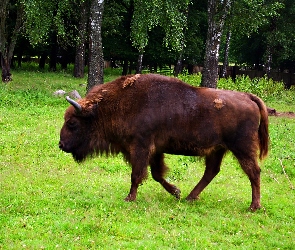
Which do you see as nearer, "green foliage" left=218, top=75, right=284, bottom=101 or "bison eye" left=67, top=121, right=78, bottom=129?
"bison eye" left=67, top=121, right=78, bottom=129

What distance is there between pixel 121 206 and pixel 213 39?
1164 cm

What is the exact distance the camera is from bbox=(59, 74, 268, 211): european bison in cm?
764

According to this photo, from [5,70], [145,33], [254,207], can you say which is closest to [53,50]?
[5,70]

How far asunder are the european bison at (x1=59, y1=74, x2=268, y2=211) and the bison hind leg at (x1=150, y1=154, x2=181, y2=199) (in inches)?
0.9

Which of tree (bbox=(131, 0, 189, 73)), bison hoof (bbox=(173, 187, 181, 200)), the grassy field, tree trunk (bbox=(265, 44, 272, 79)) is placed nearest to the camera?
the grassy field

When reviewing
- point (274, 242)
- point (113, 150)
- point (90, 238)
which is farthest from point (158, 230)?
point (113, 150)

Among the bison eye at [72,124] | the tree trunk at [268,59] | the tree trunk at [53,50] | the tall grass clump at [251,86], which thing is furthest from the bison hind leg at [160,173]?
the tree trunk at [268,59]

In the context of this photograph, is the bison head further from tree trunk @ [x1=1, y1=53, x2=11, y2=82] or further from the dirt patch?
tree trunk @ [x1=1, y1=53, x2=11, y2=82]

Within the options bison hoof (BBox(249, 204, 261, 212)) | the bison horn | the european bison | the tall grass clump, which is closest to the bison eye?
the european bison

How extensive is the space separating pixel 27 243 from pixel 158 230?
68.9 inches

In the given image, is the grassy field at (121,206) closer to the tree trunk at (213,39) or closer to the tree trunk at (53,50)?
the tree trunk at (213,39)

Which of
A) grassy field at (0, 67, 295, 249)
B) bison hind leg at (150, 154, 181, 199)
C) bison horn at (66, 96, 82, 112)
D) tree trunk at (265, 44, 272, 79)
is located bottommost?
grassy field at (0, 67, 295, 249)

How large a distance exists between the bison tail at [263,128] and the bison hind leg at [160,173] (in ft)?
5.19

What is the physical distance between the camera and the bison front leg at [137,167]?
766cm
